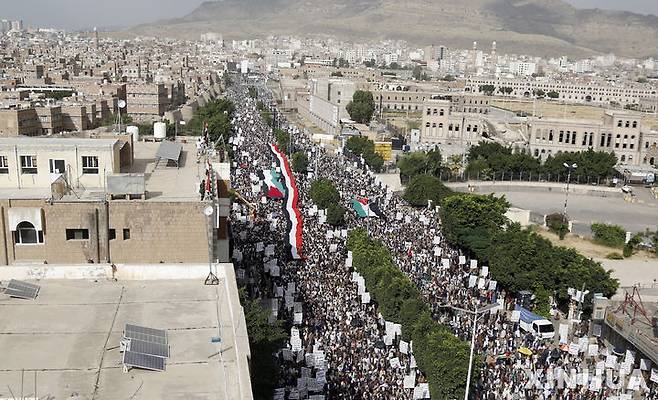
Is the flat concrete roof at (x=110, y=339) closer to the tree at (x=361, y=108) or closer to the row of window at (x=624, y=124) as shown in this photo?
the row of window at (x=624, y=124)

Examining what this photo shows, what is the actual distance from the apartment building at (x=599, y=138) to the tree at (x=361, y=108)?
20454 mm

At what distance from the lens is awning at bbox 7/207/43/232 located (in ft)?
47.8

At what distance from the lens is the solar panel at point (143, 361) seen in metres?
9.23

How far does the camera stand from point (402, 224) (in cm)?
3469

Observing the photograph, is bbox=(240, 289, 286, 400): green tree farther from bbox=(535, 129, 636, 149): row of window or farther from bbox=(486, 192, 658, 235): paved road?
bbox=(535, 129, 636, 149): row of window

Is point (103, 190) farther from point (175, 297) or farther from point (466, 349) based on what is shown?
point (466, 349)

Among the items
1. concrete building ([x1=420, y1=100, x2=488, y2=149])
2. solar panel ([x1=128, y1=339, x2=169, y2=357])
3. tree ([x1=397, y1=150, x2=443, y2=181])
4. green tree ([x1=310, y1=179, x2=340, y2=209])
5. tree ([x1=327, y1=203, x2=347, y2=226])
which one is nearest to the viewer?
solar panel ([x1=128, y1=339, x2=169, y2=357])

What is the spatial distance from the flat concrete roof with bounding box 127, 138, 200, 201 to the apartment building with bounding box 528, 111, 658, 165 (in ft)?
164

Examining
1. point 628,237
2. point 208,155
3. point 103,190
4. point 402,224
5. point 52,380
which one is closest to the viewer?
point 52,380

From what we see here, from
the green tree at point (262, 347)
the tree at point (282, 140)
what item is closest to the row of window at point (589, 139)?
the tree at point (282, 140)

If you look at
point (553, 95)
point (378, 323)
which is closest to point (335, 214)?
point (378, 323)

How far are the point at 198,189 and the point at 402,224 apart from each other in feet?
62.2

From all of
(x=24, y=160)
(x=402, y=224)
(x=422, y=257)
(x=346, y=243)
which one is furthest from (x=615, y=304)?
(x=24, y=160)

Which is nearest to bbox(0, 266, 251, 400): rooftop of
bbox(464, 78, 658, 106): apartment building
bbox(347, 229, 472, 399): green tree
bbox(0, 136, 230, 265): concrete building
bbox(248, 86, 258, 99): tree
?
bbox(0, 136, 230, 265): concrete building
